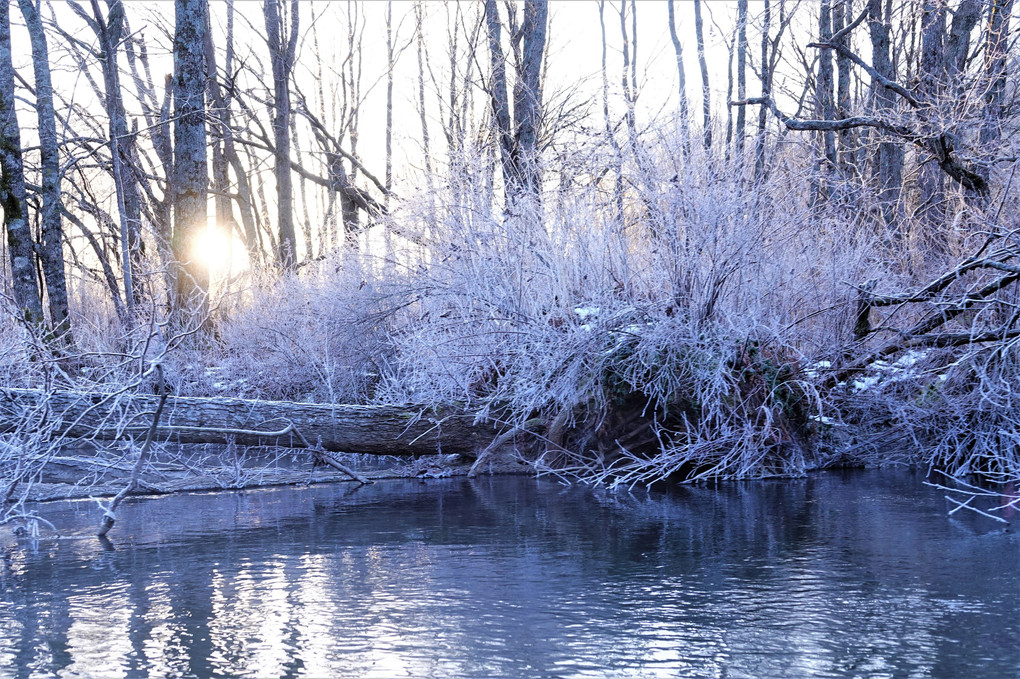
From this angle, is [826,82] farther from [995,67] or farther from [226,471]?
[226,471]

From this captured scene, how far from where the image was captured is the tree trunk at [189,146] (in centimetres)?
1420

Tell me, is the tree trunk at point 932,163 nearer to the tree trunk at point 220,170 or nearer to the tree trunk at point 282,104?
the tree trunk at point 282,104

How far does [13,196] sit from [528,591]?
10135 mm

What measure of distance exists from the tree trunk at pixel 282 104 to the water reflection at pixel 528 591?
11.6 m

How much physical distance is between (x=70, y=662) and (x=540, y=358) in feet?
17.4

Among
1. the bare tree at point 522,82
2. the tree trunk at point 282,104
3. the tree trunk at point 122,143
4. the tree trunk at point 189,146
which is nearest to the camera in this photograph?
the tree trunk at point 189,146

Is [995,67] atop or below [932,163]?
atop

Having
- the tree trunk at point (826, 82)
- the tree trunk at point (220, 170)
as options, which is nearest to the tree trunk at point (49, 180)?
the tree trunk at point (220, 170)

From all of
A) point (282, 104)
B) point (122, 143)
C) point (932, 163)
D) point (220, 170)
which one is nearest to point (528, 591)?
point (932, 163)

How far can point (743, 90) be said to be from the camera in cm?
2375

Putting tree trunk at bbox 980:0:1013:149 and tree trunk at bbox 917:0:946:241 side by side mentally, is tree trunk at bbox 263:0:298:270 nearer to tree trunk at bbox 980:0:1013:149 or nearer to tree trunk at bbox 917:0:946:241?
tree trunk at bbox 917:0:946:241

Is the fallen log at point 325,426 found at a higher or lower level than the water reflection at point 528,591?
higher

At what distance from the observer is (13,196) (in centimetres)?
1261

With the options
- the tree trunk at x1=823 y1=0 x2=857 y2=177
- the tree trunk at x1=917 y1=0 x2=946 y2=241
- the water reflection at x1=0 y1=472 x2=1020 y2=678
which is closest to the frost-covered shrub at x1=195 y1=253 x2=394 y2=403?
the water reflection at x1=0 y1=472 x2=1020 y2=678
